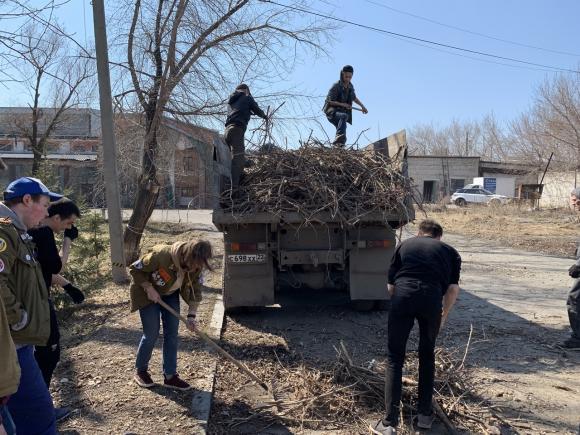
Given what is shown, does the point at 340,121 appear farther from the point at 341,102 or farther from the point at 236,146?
the point at 236,146

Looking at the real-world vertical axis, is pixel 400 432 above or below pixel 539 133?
below

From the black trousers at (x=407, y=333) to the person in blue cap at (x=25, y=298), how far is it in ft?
7.25

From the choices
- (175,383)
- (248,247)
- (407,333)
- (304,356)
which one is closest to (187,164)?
(248,247)

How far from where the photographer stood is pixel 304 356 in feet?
16.9

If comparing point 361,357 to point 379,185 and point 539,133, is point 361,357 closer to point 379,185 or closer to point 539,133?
point 379,185

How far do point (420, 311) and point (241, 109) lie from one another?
4.20 metres

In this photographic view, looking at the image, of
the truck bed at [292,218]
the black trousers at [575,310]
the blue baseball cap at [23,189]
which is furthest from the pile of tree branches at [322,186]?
the blue baseball cap at [23,189]

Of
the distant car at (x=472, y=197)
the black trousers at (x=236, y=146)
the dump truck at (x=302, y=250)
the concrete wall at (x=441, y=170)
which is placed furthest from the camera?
the concrete wall at (x=441, y=170)

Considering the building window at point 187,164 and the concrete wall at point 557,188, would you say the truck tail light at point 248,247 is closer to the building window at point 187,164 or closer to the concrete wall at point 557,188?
the building window at point 187,164

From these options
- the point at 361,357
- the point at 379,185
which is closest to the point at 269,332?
the point at 361,357

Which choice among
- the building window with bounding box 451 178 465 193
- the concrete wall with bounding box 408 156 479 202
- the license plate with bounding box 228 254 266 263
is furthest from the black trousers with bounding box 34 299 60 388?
the building window with bounding box 451 178 465 193

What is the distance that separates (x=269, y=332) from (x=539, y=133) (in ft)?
112

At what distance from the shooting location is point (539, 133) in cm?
3434

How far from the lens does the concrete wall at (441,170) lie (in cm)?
4509
